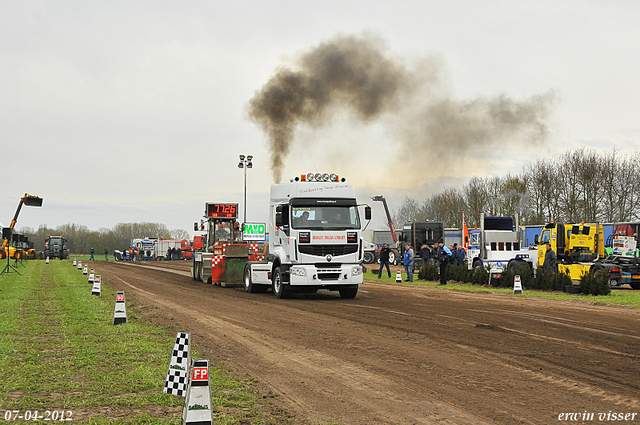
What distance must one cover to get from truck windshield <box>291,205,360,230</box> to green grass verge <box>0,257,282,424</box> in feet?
20.4

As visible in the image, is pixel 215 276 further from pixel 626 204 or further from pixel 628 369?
pixel 626 204

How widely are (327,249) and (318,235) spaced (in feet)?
1.74

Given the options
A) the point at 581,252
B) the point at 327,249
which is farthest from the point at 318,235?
the point at 581,252

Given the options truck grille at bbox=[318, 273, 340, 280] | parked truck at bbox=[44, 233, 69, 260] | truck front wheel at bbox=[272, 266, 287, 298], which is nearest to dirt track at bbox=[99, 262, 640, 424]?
truck grille at bbox=[318, 273, 340, 280]

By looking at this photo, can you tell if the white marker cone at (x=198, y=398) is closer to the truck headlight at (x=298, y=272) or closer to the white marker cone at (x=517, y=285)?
the truck headlight at (x=298, y=272)

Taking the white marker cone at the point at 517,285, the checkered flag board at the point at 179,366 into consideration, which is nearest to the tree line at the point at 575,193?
A: the white marker cone at the point at 517,285

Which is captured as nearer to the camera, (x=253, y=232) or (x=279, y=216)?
(x=279, y=216)

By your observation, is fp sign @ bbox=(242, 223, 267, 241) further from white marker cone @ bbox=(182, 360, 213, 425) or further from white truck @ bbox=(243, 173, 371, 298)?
white marker cone @ bbox=(182, 360, 213, 425)

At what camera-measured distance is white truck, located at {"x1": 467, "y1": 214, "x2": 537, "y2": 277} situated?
27.1m

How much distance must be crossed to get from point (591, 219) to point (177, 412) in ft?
164

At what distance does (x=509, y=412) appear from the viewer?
599cm

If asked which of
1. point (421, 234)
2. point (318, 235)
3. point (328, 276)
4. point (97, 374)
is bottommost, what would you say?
point (97, 374)

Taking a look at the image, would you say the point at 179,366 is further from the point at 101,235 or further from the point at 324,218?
the point at 101,235

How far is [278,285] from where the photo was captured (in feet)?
63.5
